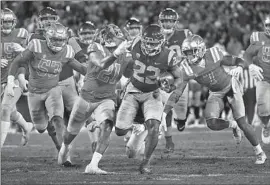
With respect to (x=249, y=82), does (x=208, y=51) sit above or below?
above

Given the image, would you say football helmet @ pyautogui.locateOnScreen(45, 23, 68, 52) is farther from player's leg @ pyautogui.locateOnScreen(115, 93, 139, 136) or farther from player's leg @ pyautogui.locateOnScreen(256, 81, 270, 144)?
player's leg @ pyautogui.locateOnScreen(256, 81, 270, 144)

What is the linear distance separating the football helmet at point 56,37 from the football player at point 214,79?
1.29m

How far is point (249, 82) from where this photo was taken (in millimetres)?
12508

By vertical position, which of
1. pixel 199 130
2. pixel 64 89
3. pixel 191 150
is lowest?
pixel 199 130

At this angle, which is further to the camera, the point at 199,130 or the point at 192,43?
the point at 199,130

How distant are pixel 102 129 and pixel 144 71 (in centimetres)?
70

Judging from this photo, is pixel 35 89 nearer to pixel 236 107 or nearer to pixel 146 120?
pixel 146 120

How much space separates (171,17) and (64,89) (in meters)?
1.73

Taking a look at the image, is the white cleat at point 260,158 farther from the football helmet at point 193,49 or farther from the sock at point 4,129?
the sock at point 4,129

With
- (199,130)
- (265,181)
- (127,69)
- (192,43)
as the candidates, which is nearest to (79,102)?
(127,69)

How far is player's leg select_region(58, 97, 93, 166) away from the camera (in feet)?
23.4

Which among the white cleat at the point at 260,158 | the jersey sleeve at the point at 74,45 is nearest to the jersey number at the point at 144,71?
the white cleat at the point at 260,158

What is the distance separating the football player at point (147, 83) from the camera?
261 inches

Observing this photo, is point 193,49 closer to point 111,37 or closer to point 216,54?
Answer: point 216,54
